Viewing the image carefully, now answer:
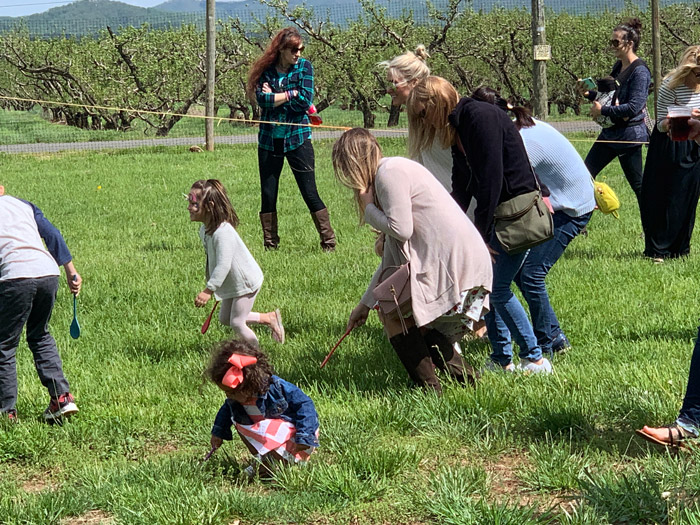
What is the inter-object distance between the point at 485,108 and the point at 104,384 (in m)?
2.68

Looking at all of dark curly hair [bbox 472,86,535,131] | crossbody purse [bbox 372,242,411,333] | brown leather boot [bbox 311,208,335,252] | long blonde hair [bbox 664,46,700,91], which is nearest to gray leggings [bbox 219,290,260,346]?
crossbody purse [bbox 372,242,411,333]

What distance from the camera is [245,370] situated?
3607 millimetres

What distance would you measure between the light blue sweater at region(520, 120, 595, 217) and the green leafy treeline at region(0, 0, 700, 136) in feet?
78.7

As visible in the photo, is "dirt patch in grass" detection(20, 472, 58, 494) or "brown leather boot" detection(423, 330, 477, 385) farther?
"brown leather boot" detection(423, 330, 477, 385)

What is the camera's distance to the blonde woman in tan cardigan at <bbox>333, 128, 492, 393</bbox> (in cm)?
426

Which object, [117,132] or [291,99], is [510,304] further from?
[117,132]

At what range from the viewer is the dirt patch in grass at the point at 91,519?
3.42m

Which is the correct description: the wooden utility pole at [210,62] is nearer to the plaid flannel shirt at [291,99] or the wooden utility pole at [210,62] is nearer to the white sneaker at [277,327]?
the plaid flannel shirt at [291,99]

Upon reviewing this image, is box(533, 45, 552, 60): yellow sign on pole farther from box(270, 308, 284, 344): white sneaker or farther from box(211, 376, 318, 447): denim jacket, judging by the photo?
box(211, 376, 318, 447): denim jacket

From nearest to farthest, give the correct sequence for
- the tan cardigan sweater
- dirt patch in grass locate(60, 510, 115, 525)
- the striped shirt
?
1. dirt patch in grass locate(60, 510, 115, 525)
2. the tan cardigan sweater
3. the striped shirt

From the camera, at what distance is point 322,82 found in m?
31.2

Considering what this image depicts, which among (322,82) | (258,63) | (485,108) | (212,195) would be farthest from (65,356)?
(322,82)

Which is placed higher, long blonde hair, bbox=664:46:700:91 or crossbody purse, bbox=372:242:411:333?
long blonde hair, bbox=664:46:700:91

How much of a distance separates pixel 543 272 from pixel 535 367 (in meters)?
0.58
